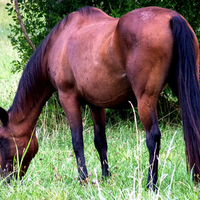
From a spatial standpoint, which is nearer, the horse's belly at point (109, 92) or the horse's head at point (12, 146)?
the horse's belly at point (109, 92)

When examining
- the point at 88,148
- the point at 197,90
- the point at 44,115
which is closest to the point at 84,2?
the point at 44,115

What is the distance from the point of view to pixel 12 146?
4277 mm

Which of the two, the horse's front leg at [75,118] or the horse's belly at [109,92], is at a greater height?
the horse's belly at [109,92]

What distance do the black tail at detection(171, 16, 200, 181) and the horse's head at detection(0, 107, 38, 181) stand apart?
6.26 ft

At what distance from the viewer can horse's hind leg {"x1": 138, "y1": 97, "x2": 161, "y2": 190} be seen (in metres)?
3.11

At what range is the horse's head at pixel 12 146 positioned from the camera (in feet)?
13.8

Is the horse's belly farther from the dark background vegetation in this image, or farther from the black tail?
the dark background vegetation

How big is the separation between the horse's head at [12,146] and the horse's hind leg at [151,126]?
1.55 m

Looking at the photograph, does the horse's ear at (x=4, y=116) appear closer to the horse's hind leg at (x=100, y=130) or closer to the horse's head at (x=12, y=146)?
the horse's head at (x=12, y=146)

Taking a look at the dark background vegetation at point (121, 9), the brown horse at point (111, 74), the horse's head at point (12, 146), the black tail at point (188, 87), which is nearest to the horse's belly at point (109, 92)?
the brown horse at point (111, 74)

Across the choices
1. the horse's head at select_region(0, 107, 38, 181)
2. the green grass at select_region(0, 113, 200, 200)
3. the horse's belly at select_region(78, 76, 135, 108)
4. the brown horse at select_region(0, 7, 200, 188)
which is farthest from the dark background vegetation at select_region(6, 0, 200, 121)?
the horse's belly at select_region(78, 76, 135, 108)

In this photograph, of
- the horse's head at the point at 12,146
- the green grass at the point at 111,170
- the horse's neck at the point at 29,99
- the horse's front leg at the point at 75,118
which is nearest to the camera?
the green grass at the point at 111,170

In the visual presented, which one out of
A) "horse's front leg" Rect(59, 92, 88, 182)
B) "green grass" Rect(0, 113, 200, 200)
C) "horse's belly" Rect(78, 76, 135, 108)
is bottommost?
"green grass" Rect(0, 113, 200, 200)

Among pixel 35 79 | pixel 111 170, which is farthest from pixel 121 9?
pixel 111 170
